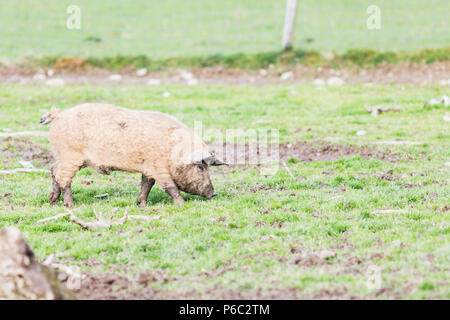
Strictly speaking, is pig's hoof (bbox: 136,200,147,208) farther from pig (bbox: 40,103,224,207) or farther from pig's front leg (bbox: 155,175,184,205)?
pig's front leg (bbox: 155,175,184,205)

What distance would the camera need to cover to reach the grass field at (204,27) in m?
21.3

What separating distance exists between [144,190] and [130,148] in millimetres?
710

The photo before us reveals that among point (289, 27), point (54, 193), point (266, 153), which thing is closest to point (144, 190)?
point (54, 193)

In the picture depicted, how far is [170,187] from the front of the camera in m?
9.40

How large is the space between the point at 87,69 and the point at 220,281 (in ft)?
50.2

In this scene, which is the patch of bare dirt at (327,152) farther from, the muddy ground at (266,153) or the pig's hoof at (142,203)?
the pig's hoof at (142,203)

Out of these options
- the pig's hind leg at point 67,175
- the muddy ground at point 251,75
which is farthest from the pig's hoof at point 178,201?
the muddy ground at point 251,75

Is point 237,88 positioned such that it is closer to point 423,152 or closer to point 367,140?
point 367,140

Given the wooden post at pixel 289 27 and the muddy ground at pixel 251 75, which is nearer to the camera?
the muddy ground at pixel 251 75

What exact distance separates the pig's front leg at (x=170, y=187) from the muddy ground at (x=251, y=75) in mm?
10253

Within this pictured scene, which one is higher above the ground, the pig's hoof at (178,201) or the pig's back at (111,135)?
the pig's back at (111,135)

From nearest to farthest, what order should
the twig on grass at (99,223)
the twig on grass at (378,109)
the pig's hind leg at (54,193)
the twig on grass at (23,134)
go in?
1. the twig on grass at (99,223)
2. the pig's hind leg at (54,193)
3. the twig on grass at (23,134)
4. the twig on grass at (378,109)

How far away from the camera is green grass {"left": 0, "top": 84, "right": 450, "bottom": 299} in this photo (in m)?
6.76

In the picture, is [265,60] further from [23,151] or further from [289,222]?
[289,222]
